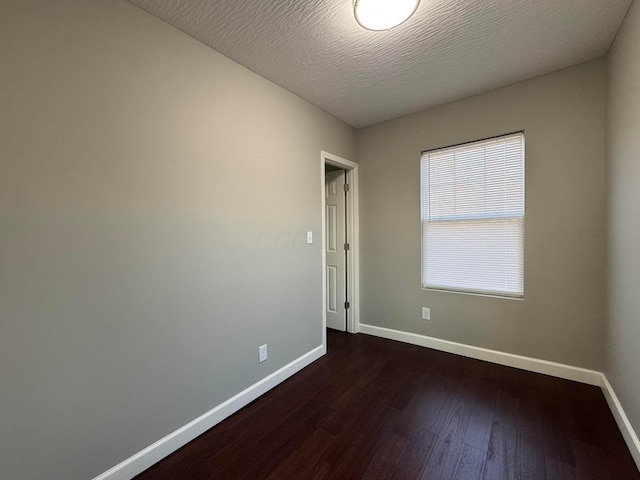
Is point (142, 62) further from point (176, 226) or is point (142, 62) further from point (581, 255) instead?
point (581, 255)

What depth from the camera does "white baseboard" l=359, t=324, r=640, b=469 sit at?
1.56 m

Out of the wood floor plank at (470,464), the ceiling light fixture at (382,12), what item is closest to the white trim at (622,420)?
the wood floor plank at (470,464)

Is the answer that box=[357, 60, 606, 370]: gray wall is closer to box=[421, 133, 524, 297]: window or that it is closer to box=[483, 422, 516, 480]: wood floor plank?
box=[421, 133, 524, 297]: window

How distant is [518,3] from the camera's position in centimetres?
150

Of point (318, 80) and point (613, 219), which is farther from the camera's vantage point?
point (318, 80)

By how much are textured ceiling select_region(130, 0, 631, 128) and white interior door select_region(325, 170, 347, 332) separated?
4.02 ft

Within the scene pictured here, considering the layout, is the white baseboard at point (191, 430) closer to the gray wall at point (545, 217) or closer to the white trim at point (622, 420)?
the gray wall at point (545, 217)

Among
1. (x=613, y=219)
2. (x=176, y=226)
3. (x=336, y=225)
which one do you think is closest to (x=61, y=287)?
(x=176, y=226)

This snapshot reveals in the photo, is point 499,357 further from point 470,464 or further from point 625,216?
point 625,216

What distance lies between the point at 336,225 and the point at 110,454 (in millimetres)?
2782

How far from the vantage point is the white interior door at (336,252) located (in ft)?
11.2

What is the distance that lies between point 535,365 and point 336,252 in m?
2.24

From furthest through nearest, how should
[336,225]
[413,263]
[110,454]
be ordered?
[336,225] → [413,263] → [110,454]

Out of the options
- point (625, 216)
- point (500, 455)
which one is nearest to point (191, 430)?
point (500, 455)
